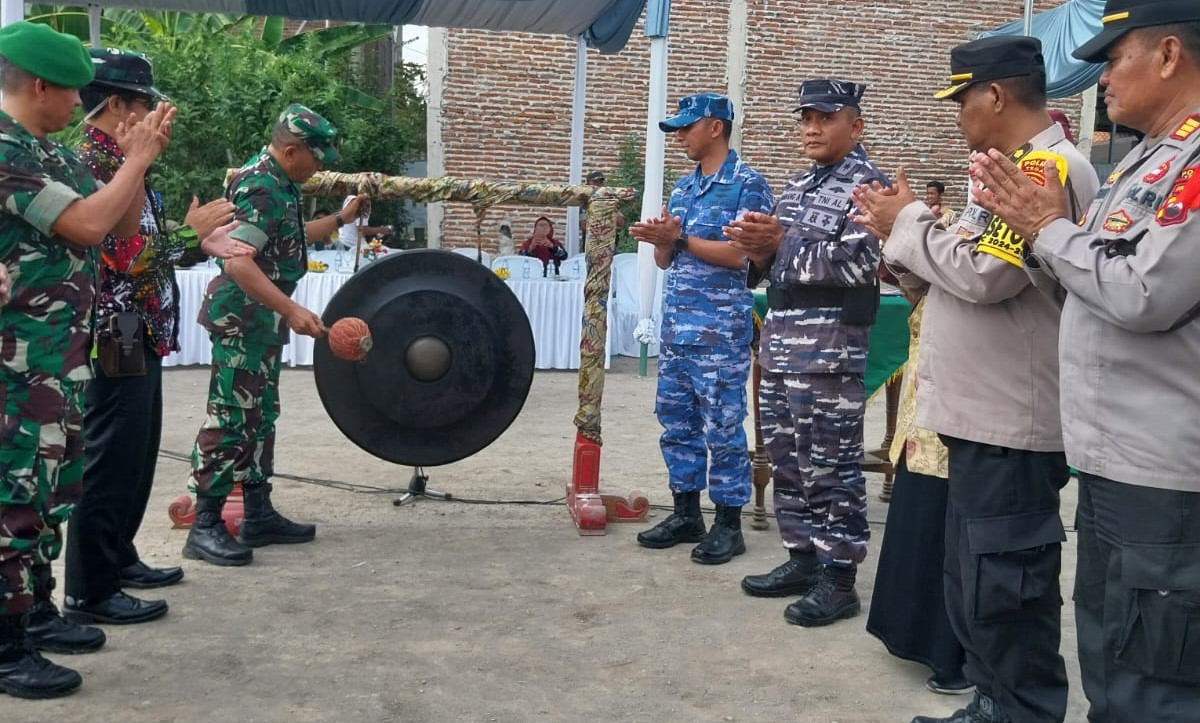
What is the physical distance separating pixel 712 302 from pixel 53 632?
2690 millimetres

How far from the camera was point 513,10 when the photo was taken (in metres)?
7.36

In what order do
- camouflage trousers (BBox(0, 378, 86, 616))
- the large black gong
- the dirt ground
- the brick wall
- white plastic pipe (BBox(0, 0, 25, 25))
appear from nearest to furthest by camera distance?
camouflage trousers (BBox(0, 378, 86, 616)), the dirt ground, the large black gong, white plastic pipe (BBox(0, 0, 25, 25)), the brick wall

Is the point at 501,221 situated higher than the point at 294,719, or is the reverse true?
the point at 501,221

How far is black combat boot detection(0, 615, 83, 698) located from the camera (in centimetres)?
296

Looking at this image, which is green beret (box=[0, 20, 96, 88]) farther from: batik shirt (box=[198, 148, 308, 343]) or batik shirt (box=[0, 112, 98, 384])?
batik shirt (box=[198, 148, 308, 343])

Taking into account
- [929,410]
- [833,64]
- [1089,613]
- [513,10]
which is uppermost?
[833,64]

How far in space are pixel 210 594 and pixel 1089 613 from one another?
304cm

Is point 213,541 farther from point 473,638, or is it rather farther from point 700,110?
point 700,110

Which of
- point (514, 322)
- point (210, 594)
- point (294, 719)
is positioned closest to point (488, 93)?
point (514, 322)

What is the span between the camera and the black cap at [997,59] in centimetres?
252

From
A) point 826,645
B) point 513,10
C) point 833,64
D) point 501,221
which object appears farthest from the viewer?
point 833,64

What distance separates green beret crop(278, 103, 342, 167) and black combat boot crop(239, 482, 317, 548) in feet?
4.87

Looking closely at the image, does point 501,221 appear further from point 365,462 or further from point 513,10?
point 365,462

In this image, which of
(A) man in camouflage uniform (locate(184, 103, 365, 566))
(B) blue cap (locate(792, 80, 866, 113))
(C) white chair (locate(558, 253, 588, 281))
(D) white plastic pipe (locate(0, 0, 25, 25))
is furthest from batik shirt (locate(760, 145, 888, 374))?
(C) white chair (locate(558, 253, 588, 281))
